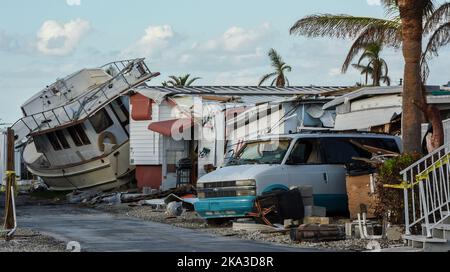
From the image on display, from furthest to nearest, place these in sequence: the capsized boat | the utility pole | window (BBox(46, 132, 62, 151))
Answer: window (BBox(46, 132, 62, 151)) → the capsized boat → the utility pole

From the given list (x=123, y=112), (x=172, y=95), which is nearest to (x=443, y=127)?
(x=172, y=95)

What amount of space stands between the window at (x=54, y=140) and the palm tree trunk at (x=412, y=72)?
2314 centimetres

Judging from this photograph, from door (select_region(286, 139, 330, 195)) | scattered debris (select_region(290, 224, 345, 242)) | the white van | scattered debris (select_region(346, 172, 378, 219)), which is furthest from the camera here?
door (select_region(286, 139, 330, 195))

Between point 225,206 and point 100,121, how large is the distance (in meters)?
19.7

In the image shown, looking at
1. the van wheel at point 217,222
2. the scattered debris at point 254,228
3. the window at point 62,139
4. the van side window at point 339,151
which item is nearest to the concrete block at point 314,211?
the scattered debris at point 254,228

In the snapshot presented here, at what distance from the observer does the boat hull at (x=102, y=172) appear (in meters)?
37.1

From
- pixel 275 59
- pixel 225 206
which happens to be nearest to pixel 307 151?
pixel 225 206

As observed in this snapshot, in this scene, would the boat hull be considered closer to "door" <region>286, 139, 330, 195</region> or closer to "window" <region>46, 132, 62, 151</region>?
"window" <region>46, 132, 62, 151</region>

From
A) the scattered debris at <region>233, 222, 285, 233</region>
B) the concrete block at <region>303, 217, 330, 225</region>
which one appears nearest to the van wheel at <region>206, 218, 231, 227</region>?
the scattered debris at <region>233, 222, 285, 233</region>

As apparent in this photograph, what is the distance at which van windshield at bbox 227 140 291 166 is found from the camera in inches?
763

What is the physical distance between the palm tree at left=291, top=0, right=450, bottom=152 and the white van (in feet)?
6.71

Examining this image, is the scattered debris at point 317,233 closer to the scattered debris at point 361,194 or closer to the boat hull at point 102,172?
the scattered debris at point 361,194

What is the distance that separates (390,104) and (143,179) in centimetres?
1431
